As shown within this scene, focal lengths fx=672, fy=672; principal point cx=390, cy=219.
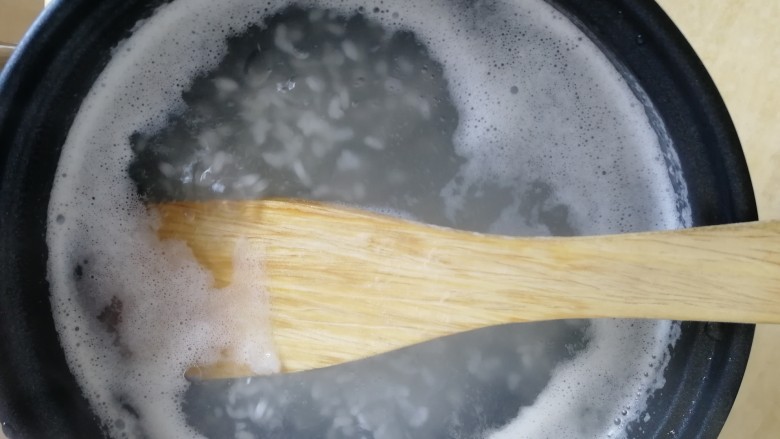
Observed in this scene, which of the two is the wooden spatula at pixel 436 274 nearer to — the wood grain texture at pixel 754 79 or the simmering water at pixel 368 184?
the simmering water at pixel 368 184

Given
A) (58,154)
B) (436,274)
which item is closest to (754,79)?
(436,274)

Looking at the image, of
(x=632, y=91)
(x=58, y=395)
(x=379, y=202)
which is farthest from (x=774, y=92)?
(x=58, y=395)

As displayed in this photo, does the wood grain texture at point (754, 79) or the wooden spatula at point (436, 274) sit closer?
the wooden spatula at point (436, 274)

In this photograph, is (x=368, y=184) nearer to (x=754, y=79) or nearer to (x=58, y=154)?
(x=58, y=154)

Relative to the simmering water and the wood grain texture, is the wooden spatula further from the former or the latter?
the wood grain texture

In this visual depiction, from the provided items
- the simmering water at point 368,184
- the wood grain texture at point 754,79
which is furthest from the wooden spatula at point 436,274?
the wood grain texture at point 754,79

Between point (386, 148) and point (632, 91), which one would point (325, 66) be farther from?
point (632, 91)
